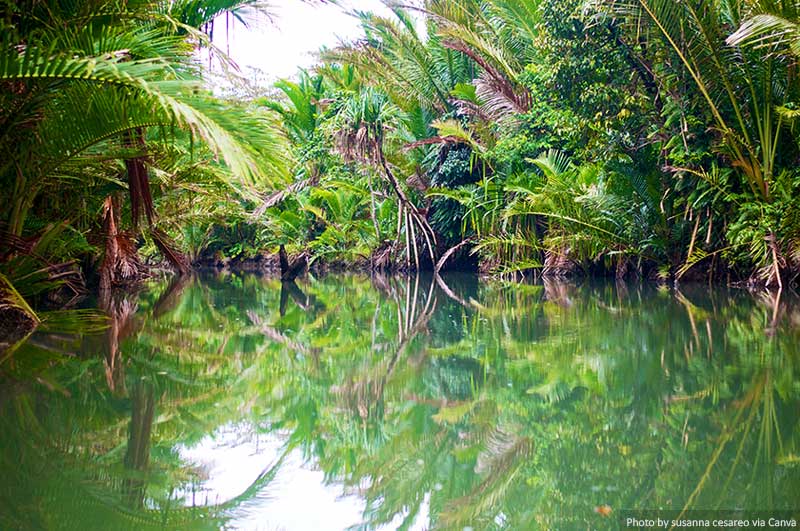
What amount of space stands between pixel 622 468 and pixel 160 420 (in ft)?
6.12

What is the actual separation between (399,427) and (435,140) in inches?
533

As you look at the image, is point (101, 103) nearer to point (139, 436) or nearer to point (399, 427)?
point (139, 436)

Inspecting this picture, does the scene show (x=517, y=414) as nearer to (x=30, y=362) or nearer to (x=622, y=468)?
(x=622, y=468)

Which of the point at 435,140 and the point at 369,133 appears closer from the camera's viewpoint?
the point at 369,133

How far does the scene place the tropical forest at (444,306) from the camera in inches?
85.4

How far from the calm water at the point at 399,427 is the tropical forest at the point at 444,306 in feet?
0.05

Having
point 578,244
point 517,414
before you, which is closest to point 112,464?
point 517,414

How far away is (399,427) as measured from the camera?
9.42ft

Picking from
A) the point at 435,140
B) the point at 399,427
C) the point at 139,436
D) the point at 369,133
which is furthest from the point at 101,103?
the point at 435,140

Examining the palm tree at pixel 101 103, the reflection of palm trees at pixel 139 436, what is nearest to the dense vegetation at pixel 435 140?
the palm tree at pixel 101 103

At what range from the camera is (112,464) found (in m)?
2.37

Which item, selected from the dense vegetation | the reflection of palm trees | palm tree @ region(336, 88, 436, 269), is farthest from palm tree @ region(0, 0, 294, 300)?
palm tree @ region(336, 88, 436, 269)

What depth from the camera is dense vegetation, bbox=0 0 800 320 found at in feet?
16.4

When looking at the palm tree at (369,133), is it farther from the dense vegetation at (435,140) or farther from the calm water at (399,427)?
the calm water at (399,427)
